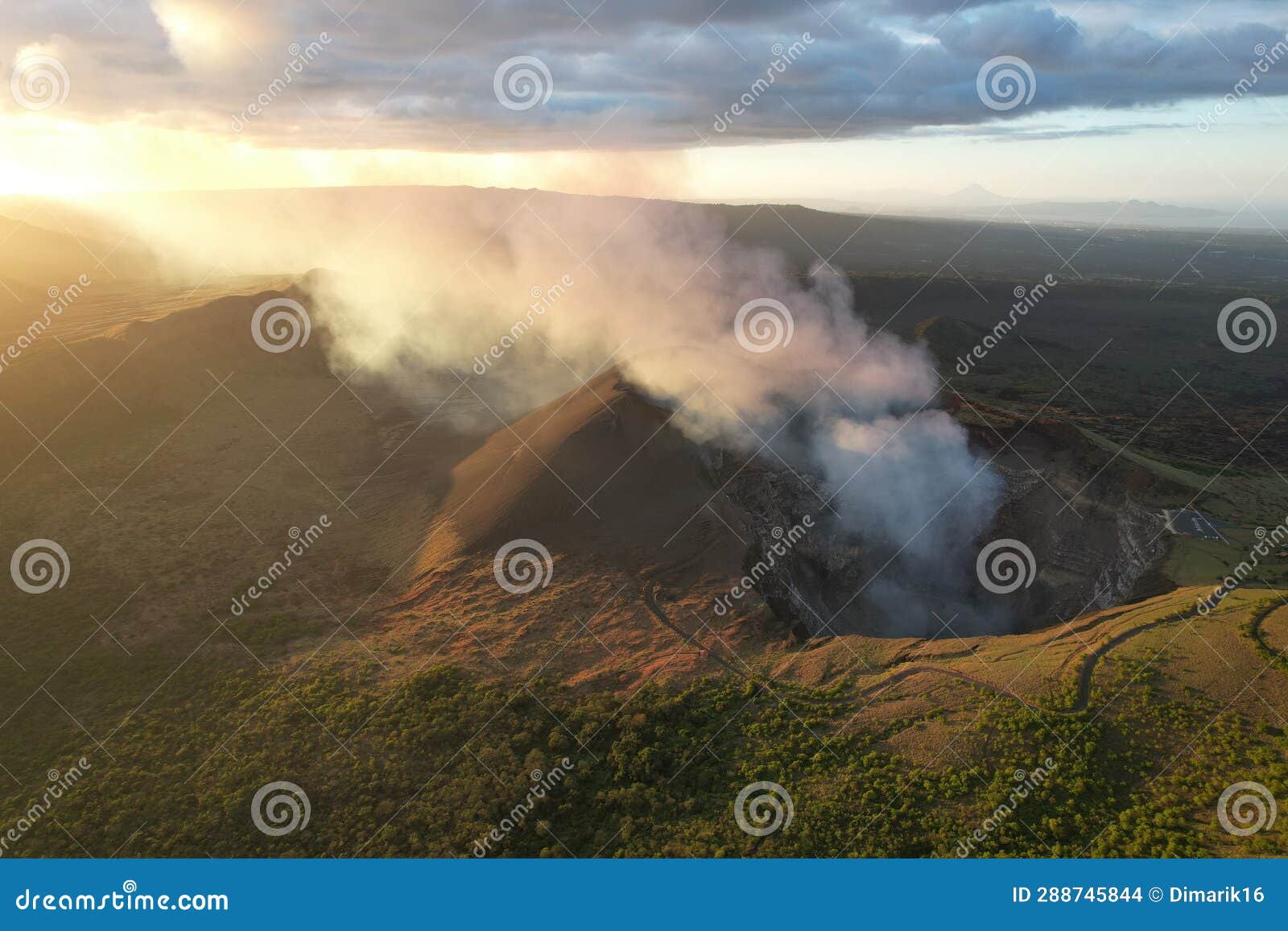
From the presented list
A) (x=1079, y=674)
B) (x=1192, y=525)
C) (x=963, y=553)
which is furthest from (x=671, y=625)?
(x=1192, y=525)

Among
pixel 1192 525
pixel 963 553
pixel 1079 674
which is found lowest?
pixel 1079 674

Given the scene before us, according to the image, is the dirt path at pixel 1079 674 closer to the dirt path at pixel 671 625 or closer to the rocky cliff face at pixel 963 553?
the rocky cliff face at pixel 963 553

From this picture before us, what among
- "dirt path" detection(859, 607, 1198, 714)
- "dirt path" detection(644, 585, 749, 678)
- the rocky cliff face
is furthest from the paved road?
"dirt path" detection(644, 585, 749, 678)

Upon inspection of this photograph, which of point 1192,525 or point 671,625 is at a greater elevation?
point 1192,525

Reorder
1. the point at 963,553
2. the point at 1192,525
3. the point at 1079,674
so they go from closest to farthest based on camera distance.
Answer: the point at 1079,674
the point at 963,553
the point at 1192,525

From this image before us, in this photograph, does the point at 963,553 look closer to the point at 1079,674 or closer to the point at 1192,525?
the point at 1079,674

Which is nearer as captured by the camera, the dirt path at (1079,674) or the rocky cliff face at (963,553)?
the dirt path at (1079,674)

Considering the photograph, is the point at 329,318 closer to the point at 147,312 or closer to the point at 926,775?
the point at 147,312

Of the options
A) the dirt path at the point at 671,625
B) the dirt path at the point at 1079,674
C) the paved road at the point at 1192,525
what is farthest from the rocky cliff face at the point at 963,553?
the dirt path at the point at 1079,674

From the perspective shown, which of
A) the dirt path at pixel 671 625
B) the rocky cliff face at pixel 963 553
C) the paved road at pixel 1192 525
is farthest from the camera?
the paved road at pixel 1192 525

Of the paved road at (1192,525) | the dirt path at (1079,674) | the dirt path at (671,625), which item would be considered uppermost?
the paved road at (1192,525)

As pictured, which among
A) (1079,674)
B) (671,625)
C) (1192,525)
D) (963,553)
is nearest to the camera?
(1079,674)

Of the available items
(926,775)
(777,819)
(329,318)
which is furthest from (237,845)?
(329,318)
